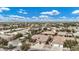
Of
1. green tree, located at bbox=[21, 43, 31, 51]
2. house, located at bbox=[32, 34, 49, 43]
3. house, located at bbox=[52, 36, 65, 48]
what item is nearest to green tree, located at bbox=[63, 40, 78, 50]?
house, located at bbox=[52, 36, 65, 48]

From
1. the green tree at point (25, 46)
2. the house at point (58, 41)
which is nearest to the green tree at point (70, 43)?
the house at point (58, 41)

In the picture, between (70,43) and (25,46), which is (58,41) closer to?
(70,43)

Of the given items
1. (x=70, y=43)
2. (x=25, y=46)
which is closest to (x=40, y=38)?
(x=25, y=46)

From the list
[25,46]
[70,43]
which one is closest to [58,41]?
[70,43]

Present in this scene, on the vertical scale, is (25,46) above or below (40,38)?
below

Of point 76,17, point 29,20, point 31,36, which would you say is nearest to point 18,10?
point 29,20

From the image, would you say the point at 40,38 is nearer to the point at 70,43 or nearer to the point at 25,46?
the point at 25,46

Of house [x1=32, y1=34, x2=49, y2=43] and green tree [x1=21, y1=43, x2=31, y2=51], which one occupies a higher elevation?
house [x1=32, y1=34, x2=49, y2=43]

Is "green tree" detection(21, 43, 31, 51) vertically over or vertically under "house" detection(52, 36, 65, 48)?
under

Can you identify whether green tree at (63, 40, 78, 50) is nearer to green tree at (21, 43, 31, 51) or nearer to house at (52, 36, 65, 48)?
house at (52, 36, 65, 48)

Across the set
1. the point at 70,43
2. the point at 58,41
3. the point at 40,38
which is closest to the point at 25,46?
the point at 40,38

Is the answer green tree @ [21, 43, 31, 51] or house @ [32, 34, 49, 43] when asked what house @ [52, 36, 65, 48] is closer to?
A: house @ [32, 34, 49, 43]
